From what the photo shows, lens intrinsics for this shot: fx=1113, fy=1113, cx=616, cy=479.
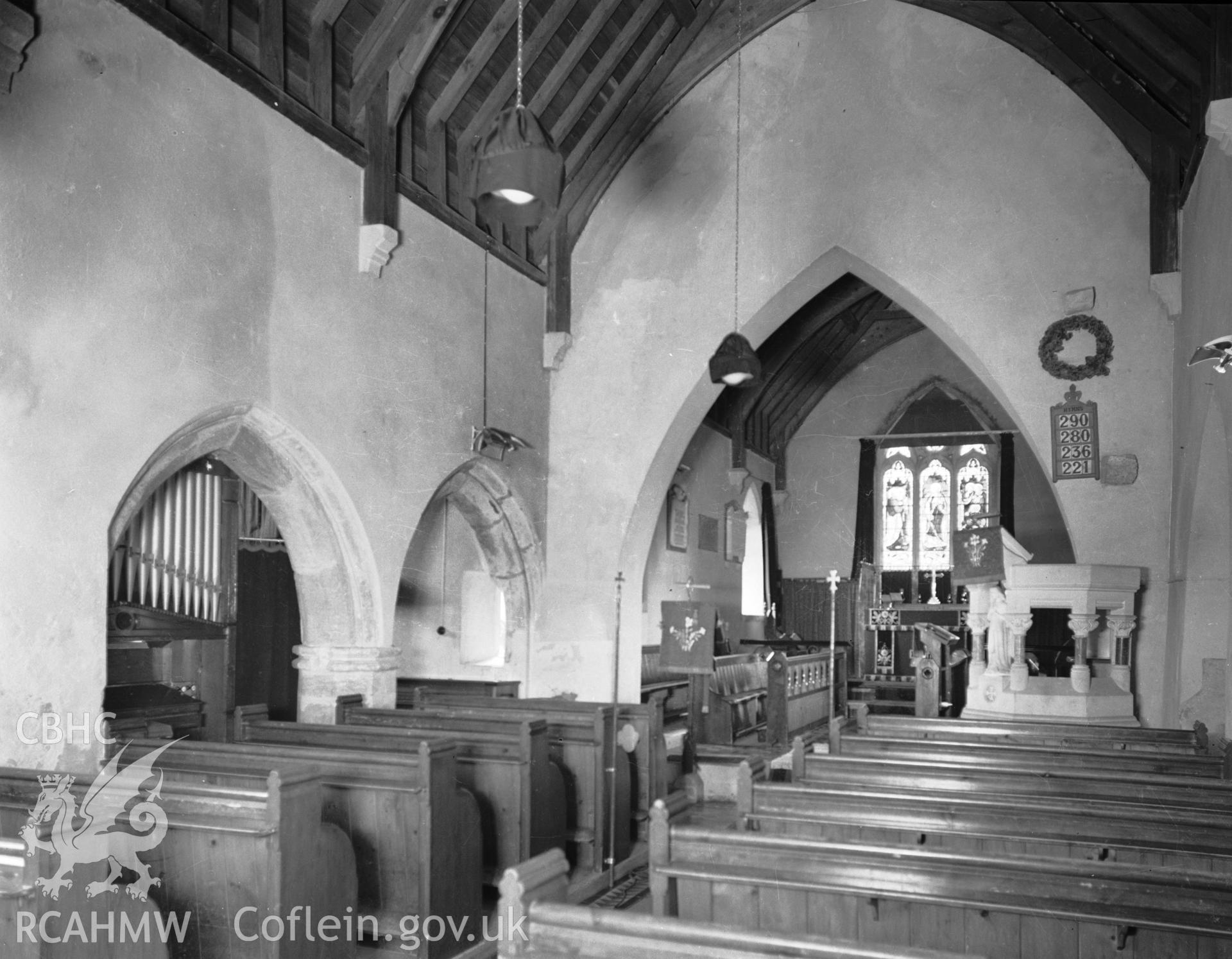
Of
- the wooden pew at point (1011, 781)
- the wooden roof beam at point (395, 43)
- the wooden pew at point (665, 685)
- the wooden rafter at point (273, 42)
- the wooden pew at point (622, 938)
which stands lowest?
the wooden pew at point (665, 685)

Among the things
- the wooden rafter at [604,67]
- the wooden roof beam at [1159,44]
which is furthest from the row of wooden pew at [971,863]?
the wooden rafter at [604,67]

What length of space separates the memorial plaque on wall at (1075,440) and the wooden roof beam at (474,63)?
4826 millimetres

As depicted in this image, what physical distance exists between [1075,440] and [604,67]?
178 inches

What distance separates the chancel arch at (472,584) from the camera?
8.73 metres

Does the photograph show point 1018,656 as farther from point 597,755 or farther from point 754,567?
point 754,567

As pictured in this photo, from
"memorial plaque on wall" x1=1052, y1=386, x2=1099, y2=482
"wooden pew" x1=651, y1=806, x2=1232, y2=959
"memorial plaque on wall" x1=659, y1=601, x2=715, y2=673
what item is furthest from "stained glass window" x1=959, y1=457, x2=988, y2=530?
"wooden pew" x1=651, y1=806, x2=1232, y2=959

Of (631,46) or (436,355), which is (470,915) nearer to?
(436,355)

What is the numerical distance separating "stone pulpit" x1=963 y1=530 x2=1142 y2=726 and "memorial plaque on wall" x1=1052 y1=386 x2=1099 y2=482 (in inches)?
31.6

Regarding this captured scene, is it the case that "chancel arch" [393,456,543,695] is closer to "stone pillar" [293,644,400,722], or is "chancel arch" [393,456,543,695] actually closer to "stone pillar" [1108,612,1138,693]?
"stone pillar" [293,644,400,722]

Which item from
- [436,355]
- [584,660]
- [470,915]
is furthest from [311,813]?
[584,660]

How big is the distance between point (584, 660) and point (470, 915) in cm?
423

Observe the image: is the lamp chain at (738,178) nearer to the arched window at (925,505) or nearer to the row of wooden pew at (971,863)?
the row of wooden pew at (971,863)

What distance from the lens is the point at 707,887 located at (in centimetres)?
318

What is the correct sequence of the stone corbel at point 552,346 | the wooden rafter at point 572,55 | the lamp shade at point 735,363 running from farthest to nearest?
the stone corbel at point 552,346, the wooden rafter at point 572,55, the lamp shade at point 735,363
